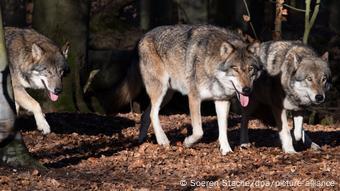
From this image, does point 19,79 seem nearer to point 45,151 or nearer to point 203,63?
point 45,151

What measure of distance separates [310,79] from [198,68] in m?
1.54

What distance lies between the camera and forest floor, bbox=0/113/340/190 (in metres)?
7.75

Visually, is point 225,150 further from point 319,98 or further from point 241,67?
point 319,98

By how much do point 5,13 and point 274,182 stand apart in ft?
50.9

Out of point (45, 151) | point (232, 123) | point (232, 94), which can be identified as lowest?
point (232, 123)

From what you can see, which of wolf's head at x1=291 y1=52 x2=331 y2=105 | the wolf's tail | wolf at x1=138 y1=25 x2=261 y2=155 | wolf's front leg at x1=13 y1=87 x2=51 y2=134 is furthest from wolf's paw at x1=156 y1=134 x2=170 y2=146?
the wolf's tail

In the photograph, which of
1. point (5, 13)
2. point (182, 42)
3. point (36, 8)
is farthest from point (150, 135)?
point (5, 13)

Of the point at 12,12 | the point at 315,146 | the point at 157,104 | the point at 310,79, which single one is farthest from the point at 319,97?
the point at 12,12

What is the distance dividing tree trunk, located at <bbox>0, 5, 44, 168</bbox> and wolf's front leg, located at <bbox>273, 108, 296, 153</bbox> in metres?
3.69

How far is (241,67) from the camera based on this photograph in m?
9.98

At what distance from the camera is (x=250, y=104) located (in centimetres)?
1097

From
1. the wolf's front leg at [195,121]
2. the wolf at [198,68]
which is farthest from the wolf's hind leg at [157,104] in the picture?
the wolf's front leg at [195,121]

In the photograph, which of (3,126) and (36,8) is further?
(36,8)

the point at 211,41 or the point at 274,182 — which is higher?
the point at 211,41
